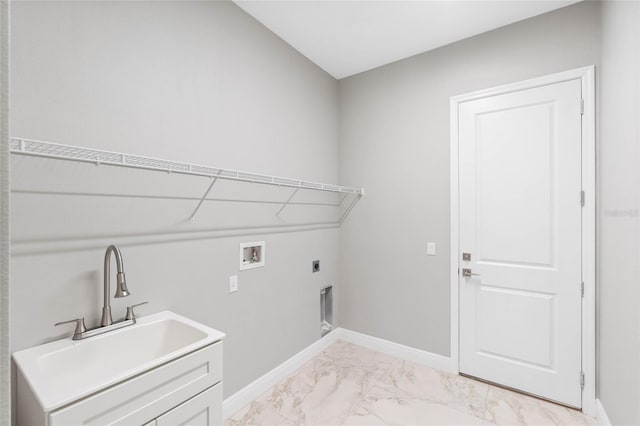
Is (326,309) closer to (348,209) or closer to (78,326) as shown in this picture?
(348,209)

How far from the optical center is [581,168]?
6.48 feet

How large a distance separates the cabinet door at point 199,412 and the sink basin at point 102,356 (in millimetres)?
204

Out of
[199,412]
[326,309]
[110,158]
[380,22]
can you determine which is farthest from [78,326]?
[380,22]

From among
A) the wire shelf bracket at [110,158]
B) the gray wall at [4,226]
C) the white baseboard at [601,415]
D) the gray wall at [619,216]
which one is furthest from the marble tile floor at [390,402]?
the gray wall at [4,226]

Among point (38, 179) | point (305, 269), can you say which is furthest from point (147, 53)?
point (305, 269)

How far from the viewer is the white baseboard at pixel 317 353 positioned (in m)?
1.99

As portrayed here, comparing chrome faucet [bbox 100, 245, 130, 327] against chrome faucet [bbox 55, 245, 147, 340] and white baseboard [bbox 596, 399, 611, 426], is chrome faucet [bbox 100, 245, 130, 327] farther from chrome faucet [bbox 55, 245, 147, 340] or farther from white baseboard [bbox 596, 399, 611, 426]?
white baseboard [bbox 596, 399, 611, 426]

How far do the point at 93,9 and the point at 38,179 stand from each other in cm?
80

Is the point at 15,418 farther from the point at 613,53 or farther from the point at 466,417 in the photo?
the point at 613,53

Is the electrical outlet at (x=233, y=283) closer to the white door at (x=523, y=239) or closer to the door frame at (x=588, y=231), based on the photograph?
the white door at (x=523, y=239)

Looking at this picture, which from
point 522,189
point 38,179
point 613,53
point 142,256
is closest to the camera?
point 38,179

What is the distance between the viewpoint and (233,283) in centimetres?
197

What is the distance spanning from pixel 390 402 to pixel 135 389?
171 cm

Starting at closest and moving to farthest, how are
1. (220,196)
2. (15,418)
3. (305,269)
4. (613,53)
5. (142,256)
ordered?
(15,418) < (142,256) < (613,53) < (220,196) < (305,269)
